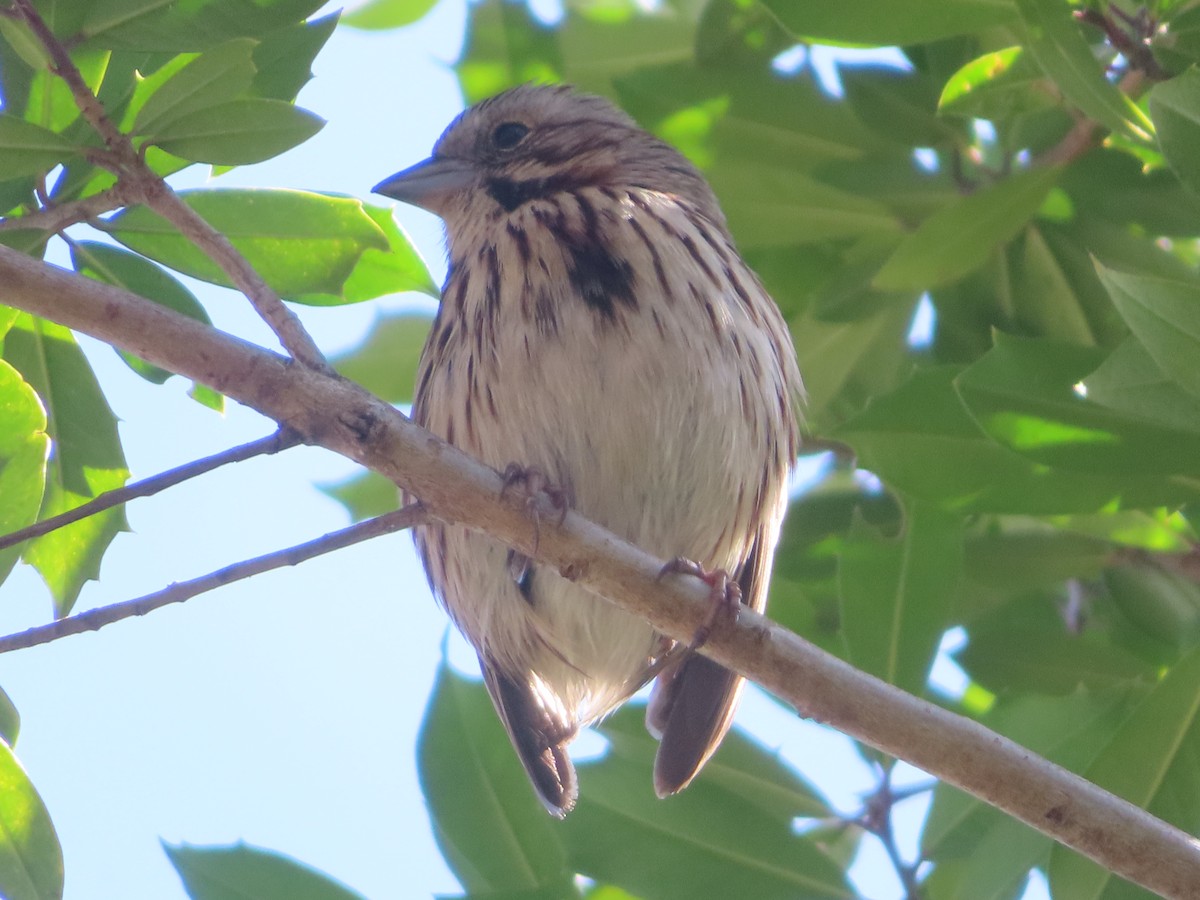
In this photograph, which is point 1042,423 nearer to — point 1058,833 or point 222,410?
point 1058,833

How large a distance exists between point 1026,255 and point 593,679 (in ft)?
4.18

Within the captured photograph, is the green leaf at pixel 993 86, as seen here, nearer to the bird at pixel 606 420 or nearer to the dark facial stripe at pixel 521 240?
the bird at pixel 606 420

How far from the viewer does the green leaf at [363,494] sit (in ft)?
11.4

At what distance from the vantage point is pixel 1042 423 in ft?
7.80

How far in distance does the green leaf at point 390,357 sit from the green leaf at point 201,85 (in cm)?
125

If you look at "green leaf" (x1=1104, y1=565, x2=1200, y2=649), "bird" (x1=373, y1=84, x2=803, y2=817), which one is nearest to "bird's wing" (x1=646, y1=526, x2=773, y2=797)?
"bird" (x1=373, y1=84, x2=803, y2=817)

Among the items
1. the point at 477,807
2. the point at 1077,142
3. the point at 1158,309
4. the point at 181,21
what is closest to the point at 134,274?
the point at 181,21

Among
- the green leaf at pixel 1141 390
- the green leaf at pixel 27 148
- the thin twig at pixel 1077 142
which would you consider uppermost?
the thin twig at pixel 1077 142

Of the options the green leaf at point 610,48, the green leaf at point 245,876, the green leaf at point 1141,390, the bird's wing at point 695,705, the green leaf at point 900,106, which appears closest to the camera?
the green leaf at point 1141,390

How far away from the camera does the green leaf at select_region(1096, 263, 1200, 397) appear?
6.65 feet

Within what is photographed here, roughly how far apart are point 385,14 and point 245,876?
2.09m

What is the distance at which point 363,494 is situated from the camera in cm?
348

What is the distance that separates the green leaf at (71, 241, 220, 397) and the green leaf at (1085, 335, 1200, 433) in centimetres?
149

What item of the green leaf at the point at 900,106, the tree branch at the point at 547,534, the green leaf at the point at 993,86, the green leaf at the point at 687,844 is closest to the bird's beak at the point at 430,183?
the green leaf at the point at 900,106
